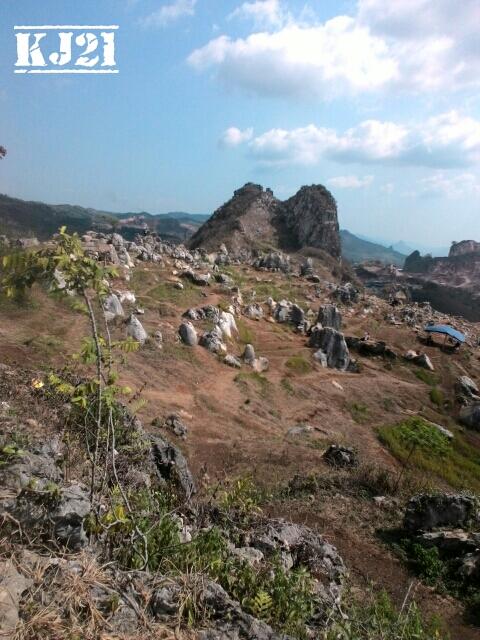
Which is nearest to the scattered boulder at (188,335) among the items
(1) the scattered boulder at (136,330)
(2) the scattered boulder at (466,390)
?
(1) the scattered boulder at (136,330)

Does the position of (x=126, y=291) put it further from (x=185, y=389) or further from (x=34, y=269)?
(x=34, y=269)

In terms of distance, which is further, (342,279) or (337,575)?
(342,279)

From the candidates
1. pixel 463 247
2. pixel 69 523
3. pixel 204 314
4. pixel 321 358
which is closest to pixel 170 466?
pixel 69 523

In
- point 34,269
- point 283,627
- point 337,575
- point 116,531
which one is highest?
point 34,269

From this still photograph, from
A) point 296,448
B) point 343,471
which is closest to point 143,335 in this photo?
point 296,448

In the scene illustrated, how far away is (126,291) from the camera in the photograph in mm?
31328

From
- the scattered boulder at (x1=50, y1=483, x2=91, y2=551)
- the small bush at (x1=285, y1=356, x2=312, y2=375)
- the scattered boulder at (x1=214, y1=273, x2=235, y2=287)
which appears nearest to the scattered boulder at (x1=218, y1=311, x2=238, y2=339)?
the small bush at (x1=285, y1=356, x2=312, y2=375)

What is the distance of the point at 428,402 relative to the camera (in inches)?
1215

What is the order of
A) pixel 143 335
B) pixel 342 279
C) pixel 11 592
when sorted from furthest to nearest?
pixel 342 279 < pixel 143 335 < pixel 11 592

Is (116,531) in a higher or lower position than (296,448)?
higher

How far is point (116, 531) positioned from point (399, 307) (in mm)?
59441

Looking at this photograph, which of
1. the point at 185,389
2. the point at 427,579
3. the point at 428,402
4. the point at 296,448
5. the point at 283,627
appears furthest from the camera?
the point at 428,402

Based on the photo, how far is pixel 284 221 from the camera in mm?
94375

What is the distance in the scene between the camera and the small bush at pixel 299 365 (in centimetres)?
3050
